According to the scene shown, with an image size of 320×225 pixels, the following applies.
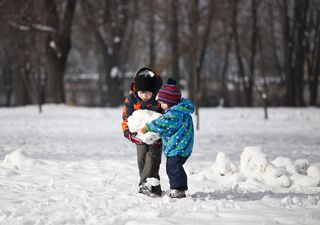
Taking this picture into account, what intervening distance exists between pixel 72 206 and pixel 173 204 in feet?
3.62

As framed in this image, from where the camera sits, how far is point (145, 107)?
6.35 meters

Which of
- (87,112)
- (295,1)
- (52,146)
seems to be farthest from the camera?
(295,1)

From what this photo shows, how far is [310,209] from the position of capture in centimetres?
543

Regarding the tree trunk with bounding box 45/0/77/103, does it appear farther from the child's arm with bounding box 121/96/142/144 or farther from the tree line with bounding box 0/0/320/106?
the child's arm with bounding box 121/96/142/144

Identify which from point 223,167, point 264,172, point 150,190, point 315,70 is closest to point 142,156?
point 150,190

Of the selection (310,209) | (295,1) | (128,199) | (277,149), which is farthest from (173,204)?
(295,1)

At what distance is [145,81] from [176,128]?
27.6 inches

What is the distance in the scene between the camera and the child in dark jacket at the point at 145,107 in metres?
6.22

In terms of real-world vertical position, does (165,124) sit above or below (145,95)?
below

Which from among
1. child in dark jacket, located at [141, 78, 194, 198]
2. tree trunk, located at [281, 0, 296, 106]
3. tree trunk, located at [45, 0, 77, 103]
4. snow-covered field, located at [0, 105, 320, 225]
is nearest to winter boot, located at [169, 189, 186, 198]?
child in dark jacket, located at [141, 78, 194, 198]

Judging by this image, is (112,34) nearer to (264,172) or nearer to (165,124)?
(264,172)

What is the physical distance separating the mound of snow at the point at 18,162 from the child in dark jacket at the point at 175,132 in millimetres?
3334

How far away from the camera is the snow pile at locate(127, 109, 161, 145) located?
6047mm

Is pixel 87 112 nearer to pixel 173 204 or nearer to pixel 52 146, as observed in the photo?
pixel 52 146
